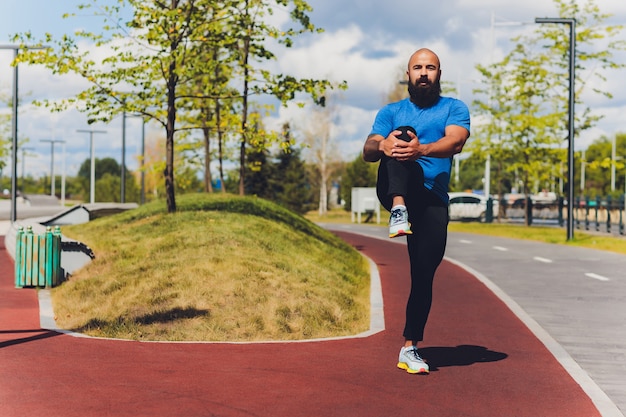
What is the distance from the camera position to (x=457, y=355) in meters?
7.59

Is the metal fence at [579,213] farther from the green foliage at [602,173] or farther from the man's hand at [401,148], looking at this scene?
the green foliage at [602,173]

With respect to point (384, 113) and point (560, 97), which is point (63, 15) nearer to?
point (384, 113)

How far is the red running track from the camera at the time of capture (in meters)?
5.54

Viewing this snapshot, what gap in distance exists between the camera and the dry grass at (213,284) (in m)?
9.38

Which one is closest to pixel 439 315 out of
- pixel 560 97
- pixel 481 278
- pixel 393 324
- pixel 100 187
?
pixel 393 324

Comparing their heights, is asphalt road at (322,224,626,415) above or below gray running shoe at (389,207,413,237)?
below

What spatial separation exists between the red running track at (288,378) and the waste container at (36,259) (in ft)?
12.6

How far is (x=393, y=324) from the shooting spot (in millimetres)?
9602

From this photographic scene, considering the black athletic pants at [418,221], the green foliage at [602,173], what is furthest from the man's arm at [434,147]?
the green foliage at [602,173]

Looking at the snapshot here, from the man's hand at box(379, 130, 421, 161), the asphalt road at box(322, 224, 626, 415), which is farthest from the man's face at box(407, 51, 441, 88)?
the asphalt road at box(322, 224, 626, 415)

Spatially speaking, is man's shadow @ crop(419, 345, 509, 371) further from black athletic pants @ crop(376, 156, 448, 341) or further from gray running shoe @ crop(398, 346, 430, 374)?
black athletic pants @ crop(376, 156, 448, 341)

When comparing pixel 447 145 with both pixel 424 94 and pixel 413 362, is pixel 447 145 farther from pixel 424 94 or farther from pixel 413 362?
pixel 413 362

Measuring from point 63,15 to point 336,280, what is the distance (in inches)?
432

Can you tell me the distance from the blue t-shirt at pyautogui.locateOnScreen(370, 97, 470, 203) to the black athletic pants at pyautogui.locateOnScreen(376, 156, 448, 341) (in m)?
0.07
